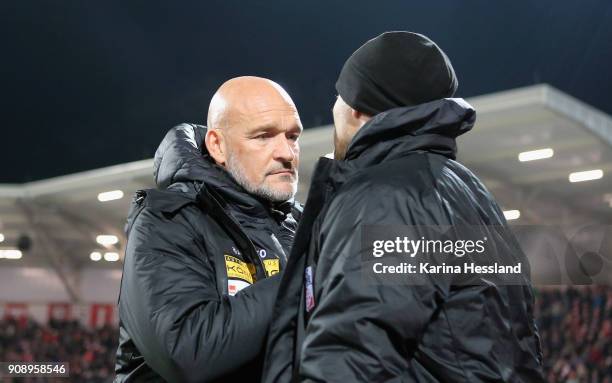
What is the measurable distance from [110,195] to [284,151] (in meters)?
14.6

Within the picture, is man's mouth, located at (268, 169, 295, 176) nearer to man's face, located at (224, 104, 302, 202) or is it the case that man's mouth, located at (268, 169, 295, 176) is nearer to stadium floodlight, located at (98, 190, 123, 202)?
man's face, located at (224, 104, 302, 202)

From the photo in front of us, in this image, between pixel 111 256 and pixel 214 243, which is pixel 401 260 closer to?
pixel 214 243

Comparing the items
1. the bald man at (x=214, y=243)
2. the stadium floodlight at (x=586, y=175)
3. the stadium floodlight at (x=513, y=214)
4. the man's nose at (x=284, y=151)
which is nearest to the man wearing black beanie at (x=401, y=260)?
the bald man at (x=214, y=243)

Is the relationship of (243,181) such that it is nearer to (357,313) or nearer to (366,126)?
(366,126)

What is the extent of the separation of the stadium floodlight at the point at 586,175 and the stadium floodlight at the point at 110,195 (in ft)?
30.1

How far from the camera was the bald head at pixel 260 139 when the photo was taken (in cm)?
233

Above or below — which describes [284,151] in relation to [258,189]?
above

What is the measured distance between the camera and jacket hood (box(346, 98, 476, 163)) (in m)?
1.55

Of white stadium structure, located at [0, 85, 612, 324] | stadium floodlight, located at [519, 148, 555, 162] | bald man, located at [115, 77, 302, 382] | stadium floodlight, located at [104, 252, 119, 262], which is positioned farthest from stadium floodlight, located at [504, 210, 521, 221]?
bald man, located at [115, 77, 302, 382]

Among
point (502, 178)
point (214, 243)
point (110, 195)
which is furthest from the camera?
point (110, 195)

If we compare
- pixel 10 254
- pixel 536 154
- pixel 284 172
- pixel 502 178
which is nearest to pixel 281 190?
pixel 284 172

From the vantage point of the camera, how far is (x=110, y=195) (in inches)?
643

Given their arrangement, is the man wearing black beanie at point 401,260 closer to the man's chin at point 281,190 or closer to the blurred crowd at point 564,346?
the man's chin at point 281,190

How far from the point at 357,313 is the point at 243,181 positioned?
1039 mm
